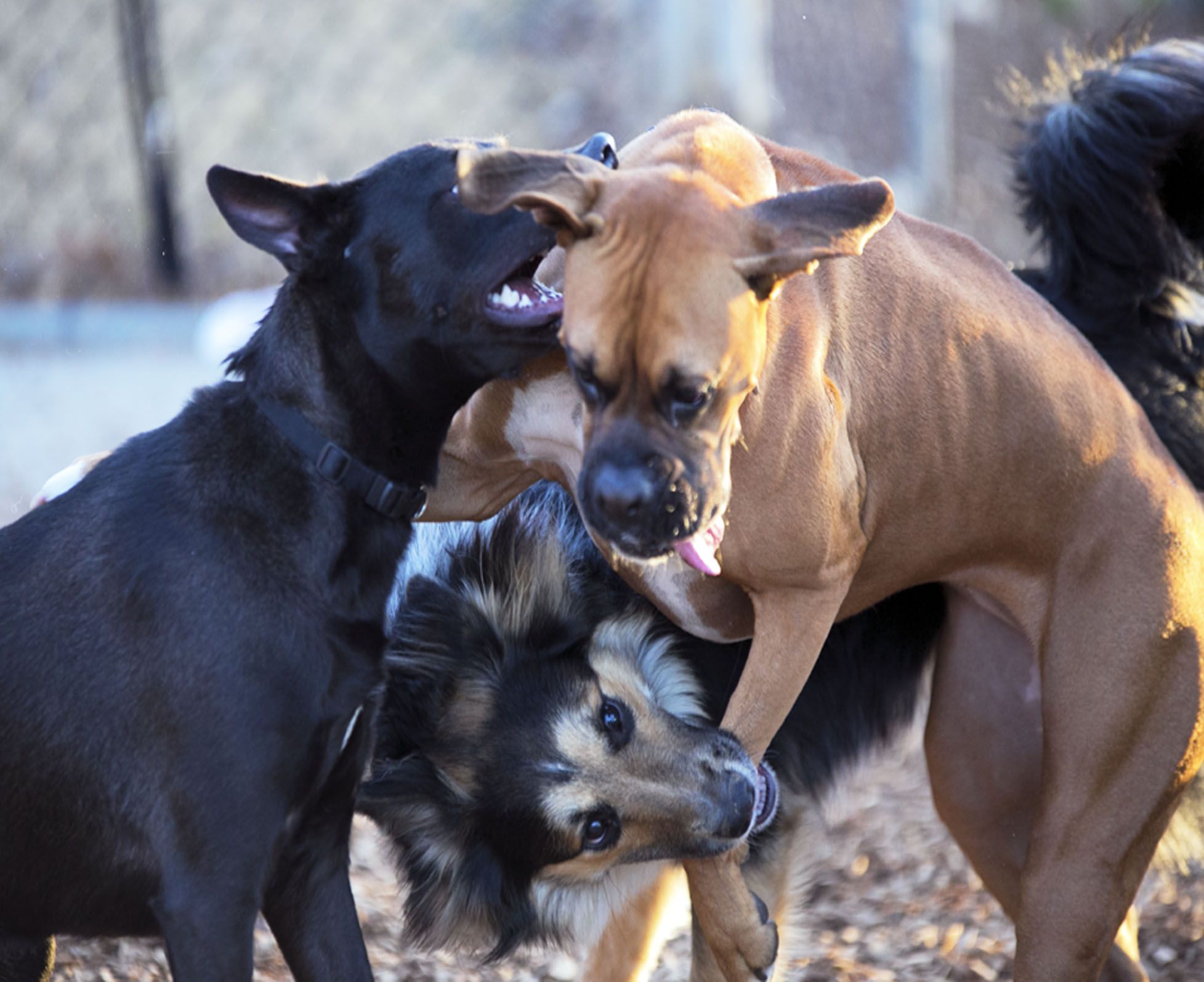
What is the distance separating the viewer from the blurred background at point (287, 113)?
7.11m

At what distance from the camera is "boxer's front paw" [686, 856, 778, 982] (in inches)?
125

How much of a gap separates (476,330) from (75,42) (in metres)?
6.93

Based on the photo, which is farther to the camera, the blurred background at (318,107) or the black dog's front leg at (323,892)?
the blurred background at (318,107)

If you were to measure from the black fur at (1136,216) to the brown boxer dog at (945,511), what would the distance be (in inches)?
13.6

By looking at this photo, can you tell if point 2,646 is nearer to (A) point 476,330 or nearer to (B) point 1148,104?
(A) point 476,330

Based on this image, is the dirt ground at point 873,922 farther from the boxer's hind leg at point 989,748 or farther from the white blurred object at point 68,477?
the white blurred object at point 68,477

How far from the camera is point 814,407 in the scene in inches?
109

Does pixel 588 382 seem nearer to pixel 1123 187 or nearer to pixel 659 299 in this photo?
pixel 659 299

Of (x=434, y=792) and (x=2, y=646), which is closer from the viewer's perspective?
(x=2, y=646)

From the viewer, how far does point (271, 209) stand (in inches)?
105

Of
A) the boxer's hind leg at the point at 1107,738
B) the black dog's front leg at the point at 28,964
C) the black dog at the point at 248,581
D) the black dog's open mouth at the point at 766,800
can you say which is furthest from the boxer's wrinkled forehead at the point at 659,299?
the black dog's front leg at the point at 28,964

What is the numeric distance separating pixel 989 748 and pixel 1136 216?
4.25 ft

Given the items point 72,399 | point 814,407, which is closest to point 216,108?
point 72,399

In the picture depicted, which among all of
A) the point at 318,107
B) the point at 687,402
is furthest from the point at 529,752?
the point at 318,107
